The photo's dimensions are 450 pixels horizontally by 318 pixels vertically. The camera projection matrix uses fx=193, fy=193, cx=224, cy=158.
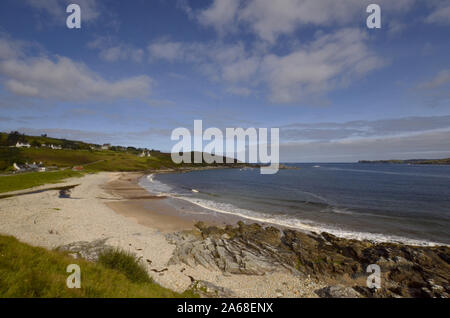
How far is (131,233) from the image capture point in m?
17.2

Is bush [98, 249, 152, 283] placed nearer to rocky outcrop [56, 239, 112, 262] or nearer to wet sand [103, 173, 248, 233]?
rocky outcrop [56, 239, 112, 262]

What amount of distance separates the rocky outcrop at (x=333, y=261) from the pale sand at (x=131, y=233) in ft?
2.78

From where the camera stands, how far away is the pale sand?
10.5 m

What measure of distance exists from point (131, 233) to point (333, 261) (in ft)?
53.4

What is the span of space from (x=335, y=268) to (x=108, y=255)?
1331cm

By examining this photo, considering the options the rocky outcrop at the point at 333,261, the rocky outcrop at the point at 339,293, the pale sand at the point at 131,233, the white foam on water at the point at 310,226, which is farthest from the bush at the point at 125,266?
the white foam on water at the point at 310,226

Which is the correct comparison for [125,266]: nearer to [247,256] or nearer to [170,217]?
[247,256]

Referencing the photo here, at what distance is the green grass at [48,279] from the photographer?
18.0ft

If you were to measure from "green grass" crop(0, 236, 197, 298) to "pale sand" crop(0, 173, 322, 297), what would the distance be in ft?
10.7

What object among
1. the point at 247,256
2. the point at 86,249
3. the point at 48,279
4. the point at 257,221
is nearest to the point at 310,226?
the point at 257,221

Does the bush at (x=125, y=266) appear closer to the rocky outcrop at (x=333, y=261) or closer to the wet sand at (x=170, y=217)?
the rocky outcrop at (x=333, y=261)

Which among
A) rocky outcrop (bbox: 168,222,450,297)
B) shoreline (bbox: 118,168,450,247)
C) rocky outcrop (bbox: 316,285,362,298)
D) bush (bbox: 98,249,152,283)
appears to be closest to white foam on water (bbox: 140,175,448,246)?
shoreline (bbox: 118,168,450,247)
